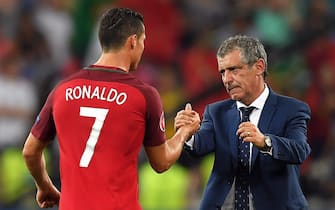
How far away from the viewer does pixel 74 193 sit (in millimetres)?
5699

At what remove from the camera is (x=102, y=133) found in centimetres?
566

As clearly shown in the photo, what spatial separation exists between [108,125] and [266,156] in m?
0.96

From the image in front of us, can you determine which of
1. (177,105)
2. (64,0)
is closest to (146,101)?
(177,105)

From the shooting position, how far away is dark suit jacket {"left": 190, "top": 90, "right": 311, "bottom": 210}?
607cm

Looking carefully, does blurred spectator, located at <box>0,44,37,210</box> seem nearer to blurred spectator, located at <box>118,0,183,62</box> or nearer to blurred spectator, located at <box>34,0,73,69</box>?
blurred spectator, located at <box>34,0,73,69</box>

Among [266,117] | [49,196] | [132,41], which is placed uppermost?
[132,41]

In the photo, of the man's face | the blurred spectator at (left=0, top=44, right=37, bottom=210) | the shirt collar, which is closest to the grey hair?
the man's face

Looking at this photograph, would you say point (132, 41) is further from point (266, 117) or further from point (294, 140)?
point (294, 140)

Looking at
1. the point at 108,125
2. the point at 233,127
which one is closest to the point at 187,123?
the point at 233,127

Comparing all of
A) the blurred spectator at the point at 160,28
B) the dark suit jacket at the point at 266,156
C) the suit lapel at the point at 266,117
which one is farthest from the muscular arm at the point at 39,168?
the blurred spectator at the point at 160,28

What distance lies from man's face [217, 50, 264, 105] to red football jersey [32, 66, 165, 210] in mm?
513

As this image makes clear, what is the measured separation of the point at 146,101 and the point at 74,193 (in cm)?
59

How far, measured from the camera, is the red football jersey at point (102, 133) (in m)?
5.65

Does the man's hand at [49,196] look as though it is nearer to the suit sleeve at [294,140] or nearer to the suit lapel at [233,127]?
the suit lapel at [233,127]
